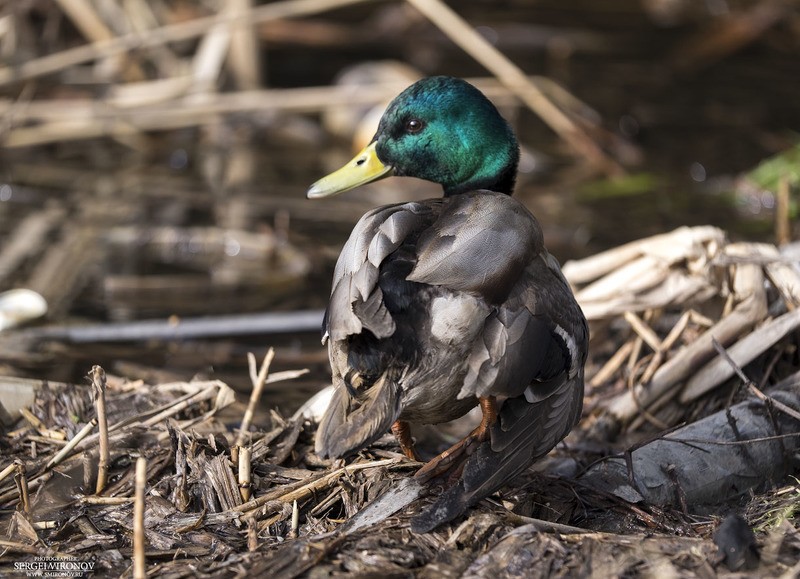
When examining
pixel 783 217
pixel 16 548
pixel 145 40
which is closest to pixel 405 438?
pixel 16 548

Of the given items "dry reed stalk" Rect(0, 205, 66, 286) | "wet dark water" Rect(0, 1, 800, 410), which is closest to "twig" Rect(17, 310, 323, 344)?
"wet dark water" Rect(0, 1, 800, 410)

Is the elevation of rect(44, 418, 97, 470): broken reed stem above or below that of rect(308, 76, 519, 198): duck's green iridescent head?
below

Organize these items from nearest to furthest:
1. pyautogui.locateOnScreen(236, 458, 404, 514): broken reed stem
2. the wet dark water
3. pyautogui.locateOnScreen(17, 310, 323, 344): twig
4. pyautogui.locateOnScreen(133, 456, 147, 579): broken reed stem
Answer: pyautogui.locateOnScreen(133, 456, 147, 579): broken reed stem → pyautogui.locateOnScreen(236, 458, 404, 514): broken reed stem → pyautogui.locateOnScreen(17, 310, 323, 344): twig → the wet dark water

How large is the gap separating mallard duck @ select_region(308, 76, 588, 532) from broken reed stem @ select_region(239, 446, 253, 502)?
0.45 m

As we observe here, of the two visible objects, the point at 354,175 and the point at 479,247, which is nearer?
the point at 479,247

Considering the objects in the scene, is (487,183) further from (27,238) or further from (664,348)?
(27,238)

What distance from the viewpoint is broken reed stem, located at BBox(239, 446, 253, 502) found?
344 centimetres

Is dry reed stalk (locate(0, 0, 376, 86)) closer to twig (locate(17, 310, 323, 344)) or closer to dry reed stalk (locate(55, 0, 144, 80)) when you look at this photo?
dry reed stalk (locate(55, 0, 144, 80))

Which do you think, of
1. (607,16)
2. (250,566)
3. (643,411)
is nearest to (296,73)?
(607,16)

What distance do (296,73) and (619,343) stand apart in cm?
592

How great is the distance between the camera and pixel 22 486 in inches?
129

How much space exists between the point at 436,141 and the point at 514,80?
12.1 feet

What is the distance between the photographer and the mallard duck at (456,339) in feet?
10.0

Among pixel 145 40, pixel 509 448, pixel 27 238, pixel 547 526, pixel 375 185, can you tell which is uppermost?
pixel 145 40
